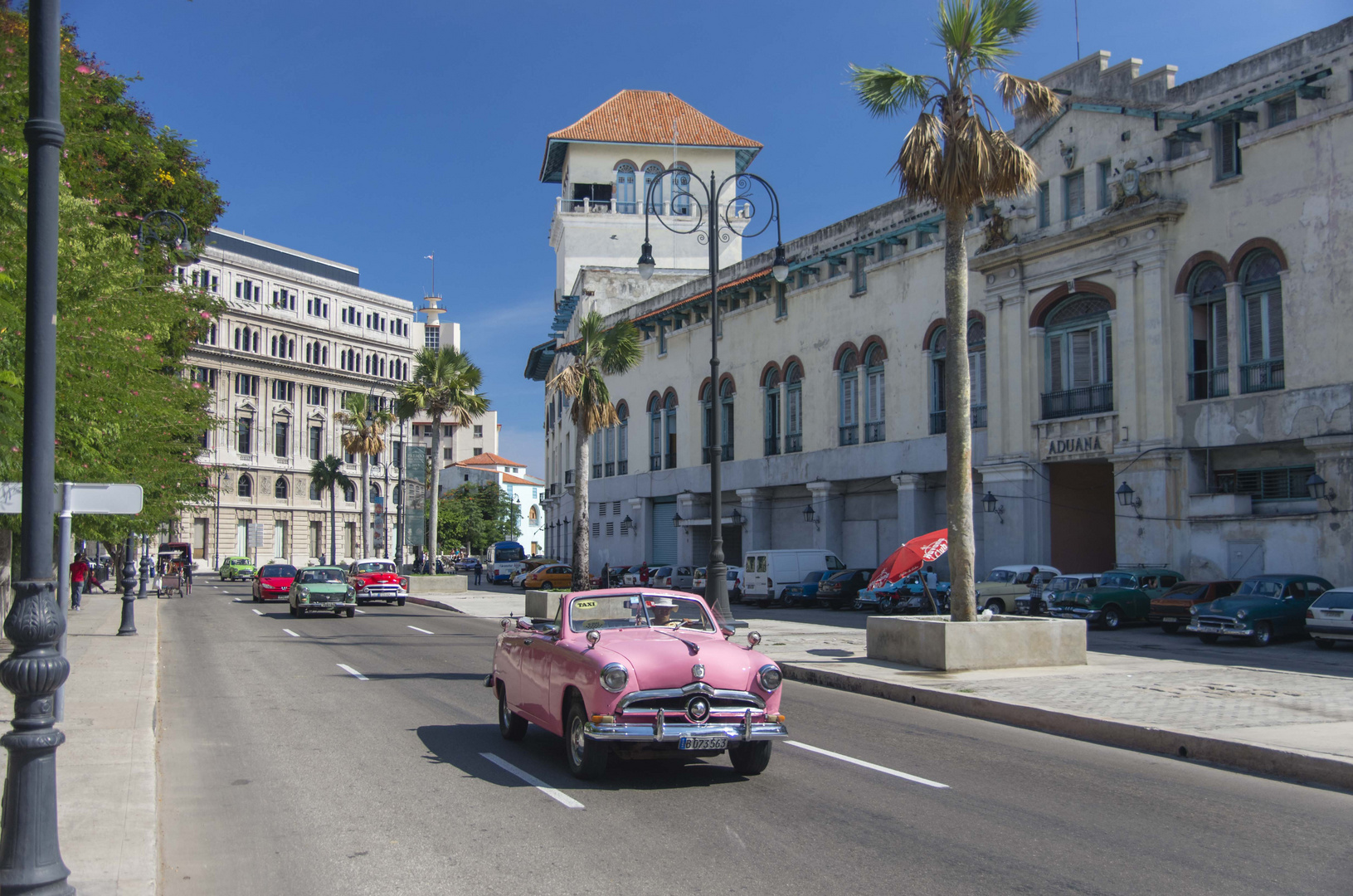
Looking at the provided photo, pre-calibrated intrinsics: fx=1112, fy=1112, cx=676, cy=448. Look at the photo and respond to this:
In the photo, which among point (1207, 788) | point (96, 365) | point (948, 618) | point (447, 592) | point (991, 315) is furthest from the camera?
point (447, 592)

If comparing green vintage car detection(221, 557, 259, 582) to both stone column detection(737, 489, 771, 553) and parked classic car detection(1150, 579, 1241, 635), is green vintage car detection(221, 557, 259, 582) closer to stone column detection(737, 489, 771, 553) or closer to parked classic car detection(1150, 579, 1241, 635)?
stone column detection(737, 489, 771, 553)

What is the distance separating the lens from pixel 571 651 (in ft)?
31.1

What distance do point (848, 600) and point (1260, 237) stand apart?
57.1ft

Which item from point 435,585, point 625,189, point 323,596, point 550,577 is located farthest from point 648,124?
point 323,596

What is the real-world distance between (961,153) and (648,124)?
53.8 metres

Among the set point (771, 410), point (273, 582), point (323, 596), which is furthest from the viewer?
point (771, 410)

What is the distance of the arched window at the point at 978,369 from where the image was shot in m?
36.6

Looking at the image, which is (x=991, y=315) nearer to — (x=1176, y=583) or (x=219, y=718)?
(x=1176, y=583)

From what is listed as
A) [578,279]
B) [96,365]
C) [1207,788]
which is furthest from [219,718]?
[578,279]

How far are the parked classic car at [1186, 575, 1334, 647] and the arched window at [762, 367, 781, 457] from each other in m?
24.5

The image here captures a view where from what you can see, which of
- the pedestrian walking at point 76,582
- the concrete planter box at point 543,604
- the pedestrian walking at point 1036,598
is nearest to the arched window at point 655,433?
the concrete planter box at point 543,604

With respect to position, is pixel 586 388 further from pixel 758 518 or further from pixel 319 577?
pixel 758 518

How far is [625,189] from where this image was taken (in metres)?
68.3

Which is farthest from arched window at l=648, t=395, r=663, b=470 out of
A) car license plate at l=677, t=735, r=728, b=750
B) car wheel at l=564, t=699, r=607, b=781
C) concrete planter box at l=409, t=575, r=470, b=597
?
car license plate at l=677, t=735, r=728, b=750
